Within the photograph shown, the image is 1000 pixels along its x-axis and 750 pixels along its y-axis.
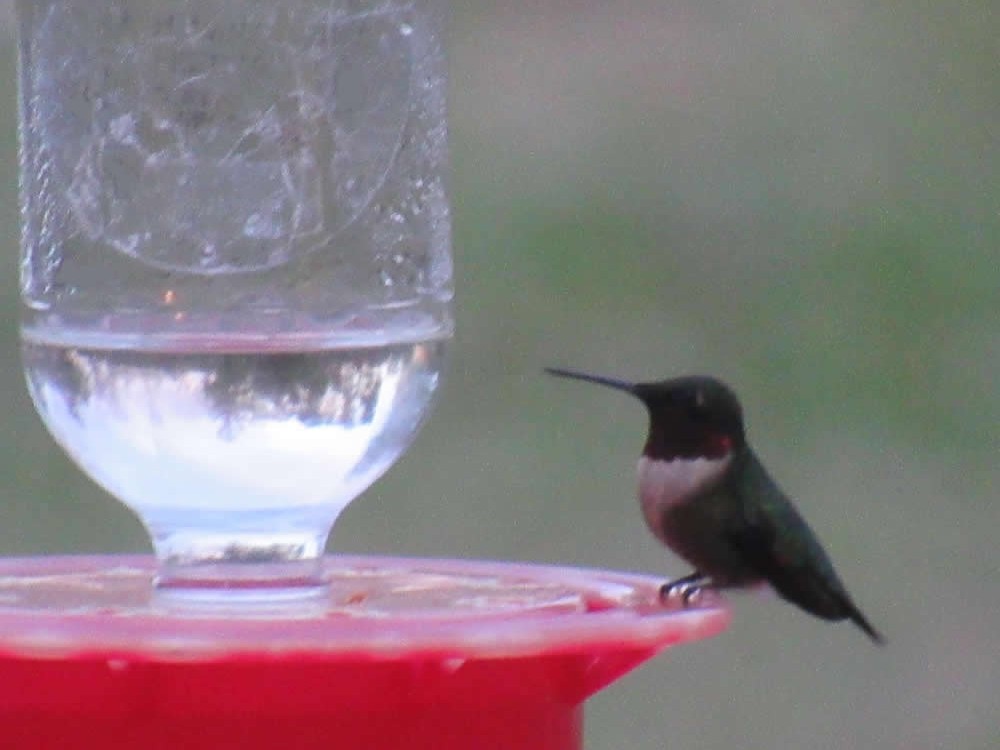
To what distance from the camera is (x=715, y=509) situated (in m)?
2.72

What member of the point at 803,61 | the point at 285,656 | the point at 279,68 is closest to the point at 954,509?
the point at 803,61

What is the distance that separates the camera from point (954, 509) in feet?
17.6

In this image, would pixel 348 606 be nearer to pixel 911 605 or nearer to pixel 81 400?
pixel 81 400

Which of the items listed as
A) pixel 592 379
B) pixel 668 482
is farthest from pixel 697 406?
pixel 592 379

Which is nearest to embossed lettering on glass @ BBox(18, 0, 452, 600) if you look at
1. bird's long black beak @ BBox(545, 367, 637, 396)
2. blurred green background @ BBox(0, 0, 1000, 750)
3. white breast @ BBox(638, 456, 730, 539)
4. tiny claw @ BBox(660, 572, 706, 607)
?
bird's long black beak @ BBox(545, 367, 637, 396)

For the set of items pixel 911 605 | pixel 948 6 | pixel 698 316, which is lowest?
pixel 911 605

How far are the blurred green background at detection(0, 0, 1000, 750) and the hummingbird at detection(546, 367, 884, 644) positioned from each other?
82.8 inches

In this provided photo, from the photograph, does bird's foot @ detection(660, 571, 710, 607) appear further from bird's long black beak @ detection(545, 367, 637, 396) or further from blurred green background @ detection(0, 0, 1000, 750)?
blurred green background @ detection(0, 0, 1000, 750)

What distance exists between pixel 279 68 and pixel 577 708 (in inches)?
27.6

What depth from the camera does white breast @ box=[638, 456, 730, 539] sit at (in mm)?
2672

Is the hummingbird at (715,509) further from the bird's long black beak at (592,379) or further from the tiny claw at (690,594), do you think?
the tiny claw at (690,594)

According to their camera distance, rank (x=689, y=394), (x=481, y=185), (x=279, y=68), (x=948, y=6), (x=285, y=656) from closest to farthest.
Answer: (x=285, y=656) → (x=279, y=68) → (x=689, y=394) → (x=481, y=185) → (x=948, y=6)

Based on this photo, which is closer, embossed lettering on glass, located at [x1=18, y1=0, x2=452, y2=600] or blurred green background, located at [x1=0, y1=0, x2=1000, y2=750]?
embossed lettering on glass, located at [x1=18, y1=0, x2=452, y2=600]

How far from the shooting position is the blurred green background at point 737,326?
5.02 m
